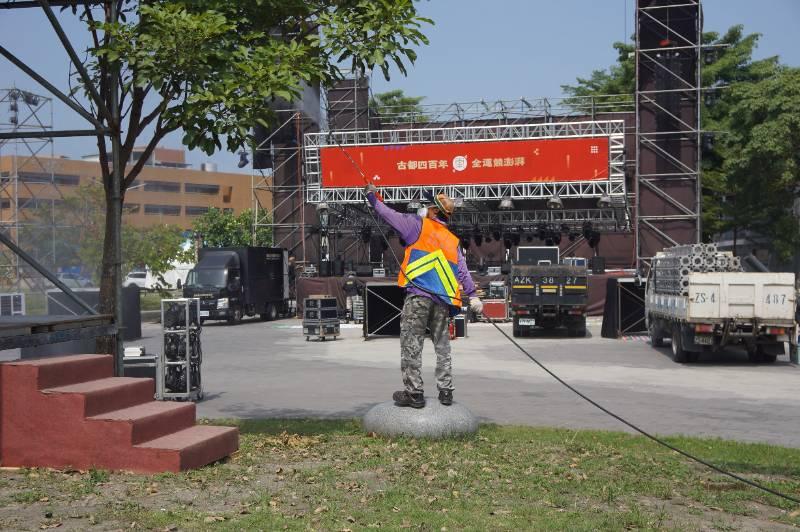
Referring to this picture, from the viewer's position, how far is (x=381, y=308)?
2775cm

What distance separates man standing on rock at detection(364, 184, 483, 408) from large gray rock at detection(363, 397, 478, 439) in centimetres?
15

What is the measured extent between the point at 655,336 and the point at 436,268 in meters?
15.6

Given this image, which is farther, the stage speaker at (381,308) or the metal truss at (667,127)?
the metal truss at (667,127)

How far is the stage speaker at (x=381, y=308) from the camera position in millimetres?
27359

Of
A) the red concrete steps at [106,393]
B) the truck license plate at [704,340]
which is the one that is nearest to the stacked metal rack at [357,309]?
the truck license plate at [704,340]

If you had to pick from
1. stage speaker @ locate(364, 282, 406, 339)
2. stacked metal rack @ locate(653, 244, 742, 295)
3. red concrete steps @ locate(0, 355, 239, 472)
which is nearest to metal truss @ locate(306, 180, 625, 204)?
stage speaker @ locate(364, 282, 406, 339)

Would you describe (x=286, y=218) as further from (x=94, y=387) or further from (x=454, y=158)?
(x=94, y=387)

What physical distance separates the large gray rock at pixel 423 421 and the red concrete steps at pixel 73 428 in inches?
83.1

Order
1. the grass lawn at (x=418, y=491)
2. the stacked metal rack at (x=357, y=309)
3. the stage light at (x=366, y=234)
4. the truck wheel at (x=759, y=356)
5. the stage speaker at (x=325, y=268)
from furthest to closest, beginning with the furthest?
the stage light at (x=366, y=234) → the stage speaker at (x=325, y=268) → the stacked metal rack at (x=357, y=309) → the truck wheel at (x=759, y=356) → the grass lawn at (x=418, y=491)

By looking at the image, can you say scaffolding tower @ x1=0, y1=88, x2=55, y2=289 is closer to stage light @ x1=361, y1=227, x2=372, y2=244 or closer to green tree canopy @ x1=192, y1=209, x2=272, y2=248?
stage light @ x1=361, y1=227, x2=372, y2=244

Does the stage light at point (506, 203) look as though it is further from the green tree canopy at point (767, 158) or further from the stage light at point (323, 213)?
the green tree canopy at point (767, 158)

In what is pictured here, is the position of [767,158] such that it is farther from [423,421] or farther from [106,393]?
[106,393]

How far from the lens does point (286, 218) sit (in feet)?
158

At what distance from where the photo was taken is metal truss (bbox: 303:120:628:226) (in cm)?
3744
